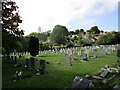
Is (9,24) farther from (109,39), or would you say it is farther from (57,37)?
(57,37)

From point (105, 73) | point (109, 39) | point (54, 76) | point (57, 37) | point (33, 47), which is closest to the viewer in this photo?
point (105, 73)

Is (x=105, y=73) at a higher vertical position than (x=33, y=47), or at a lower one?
lower

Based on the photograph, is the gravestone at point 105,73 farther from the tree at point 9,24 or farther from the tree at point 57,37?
the tree at point 57,37

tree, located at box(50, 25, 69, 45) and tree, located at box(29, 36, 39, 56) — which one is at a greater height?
tree, located at box(50, 25, 69, 45)

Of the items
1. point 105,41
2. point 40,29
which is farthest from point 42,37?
point 105,41

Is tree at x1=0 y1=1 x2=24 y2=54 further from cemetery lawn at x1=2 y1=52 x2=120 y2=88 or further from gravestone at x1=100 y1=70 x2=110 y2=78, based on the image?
gravestone at x1=100 y1=70 x2=110 y2=78

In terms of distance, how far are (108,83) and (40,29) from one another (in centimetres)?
7019

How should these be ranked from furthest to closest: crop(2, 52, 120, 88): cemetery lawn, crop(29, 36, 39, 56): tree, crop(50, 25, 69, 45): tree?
crop(50, 25, 69, 45): tree < crop(29, 36, 39, 56): tree < crop(2, 52, 120, 88): cemetery lawn

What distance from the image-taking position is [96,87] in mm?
7102

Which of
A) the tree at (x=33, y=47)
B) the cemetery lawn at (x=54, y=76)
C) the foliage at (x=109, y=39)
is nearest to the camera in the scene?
the cemetery lawn at (x=54, y=76)

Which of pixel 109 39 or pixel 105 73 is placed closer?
pixel 105 73

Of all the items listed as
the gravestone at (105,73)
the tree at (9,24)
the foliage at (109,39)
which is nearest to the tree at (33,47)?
the tree at (9,24)

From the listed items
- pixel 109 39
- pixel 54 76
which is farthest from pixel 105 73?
pixel 109 39

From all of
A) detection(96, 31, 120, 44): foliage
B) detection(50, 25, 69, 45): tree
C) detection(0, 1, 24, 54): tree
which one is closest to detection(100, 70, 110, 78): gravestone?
detection(0, 1, 24, 54): tree
